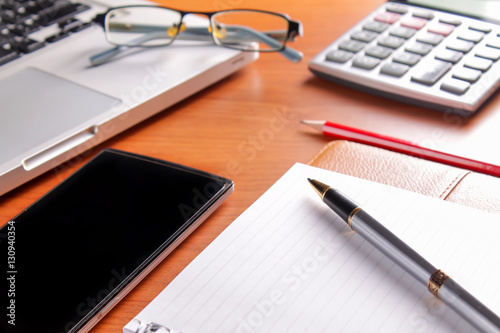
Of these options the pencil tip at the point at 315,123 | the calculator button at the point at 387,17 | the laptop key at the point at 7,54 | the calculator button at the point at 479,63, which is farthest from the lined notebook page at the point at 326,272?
the laptop key at the point at 7,54

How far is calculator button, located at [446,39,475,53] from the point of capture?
67cm

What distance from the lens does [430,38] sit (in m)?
0.70

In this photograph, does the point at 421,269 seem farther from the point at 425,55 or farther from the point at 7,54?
the point at 7,54

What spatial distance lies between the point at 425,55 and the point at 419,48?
0.04 ft

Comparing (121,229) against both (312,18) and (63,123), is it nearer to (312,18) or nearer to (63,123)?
(63,123)

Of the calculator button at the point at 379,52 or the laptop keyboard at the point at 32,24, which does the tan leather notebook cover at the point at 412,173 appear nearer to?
the calculator button at the point at 379,52

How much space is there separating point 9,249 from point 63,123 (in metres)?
0.19

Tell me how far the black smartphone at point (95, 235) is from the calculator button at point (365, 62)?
0.26 metres

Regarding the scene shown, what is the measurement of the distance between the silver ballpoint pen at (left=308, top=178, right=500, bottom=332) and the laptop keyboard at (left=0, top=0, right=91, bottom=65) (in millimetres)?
509

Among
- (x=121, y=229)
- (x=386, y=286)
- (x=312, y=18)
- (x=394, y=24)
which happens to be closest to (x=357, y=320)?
(x=386, y=286)

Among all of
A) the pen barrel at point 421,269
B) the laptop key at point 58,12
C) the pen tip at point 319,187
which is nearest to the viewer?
the pen barrel at point 421,269

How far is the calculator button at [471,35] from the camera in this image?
69cm

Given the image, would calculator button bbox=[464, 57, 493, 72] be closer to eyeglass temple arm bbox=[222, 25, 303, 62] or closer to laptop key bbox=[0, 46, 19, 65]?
eyeglass temple arm bbox=[222, 25, 303, 62]

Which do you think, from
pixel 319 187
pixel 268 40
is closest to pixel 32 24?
pixel 268 40
